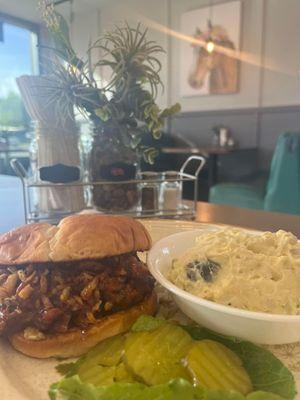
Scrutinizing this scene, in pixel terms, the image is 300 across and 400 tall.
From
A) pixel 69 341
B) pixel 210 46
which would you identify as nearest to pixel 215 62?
pixel 210 46

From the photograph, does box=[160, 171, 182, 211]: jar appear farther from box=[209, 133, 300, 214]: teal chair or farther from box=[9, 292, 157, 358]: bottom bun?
box=[209, 133, 300, 214]: teal chair

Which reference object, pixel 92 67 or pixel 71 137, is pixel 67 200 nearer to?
pixel 71 137

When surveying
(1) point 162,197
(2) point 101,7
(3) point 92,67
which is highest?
(2) point 101,7

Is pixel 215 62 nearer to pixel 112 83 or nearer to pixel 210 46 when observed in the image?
pixel 210 46

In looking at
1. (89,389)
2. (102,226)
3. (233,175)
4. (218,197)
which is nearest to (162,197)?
(102,226)

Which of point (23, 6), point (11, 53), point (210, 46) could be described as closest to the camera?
point (210, 46)

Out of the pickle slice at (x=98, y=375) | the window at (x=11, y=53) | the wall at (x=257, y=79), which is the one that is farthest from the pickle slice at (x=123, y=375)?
the window at (x=11, y=53)

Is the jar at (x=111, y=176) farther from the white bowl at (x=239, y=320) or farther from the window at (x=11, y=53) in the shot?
the window at (x=11, y=53)

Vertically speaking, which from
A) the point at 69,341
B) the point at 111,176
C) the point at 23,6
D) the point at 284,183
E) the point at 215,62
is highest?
the point at 23,6
